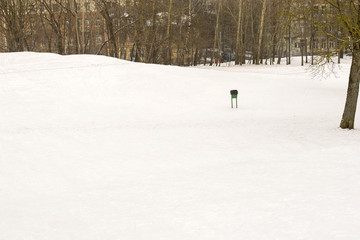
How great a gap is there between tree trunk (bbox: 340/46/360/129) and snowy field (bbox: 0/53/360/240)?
516mm

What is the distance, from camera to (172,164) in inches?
409

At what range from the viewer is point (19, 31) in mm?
35938

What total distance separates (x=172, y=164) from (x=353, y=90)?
721 centimetres

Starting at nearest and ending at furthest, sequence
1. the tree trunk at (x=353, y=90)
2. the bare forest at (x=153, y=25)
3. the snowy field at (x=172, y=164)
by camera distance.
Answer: the snowy field at (x=172, y=164)
the tree trunk at (x=353, y=90)
the bare forest at (x=153, y=25)

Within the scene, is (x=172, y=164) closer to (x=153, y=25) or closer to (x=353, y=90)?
(x=353, y=90)

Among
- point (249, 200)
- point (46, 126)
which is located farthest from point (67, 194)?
point (46, 126)

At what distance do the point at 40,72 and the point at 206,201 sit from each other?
2131 cm

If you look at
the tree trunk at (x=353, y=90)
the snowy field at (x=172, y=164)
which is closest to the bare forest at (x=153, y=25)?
the snowy field at (x=172, y=164)

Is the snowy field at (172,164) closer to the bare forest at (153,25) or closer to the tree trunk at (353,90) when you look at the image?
the tree trunk at (353,90)

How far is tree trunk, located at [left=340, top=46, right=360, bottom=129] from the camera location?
12781 mm

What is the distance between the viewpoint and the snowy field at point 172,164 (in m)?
6.36

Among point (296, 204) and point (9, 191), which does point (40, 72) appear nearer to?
point (9, 191)

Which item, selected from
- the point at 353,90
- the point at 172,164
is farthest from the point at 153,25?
the point at 172,164

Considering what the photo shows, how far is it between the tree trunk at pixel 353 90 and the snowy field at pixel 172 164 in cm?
52
